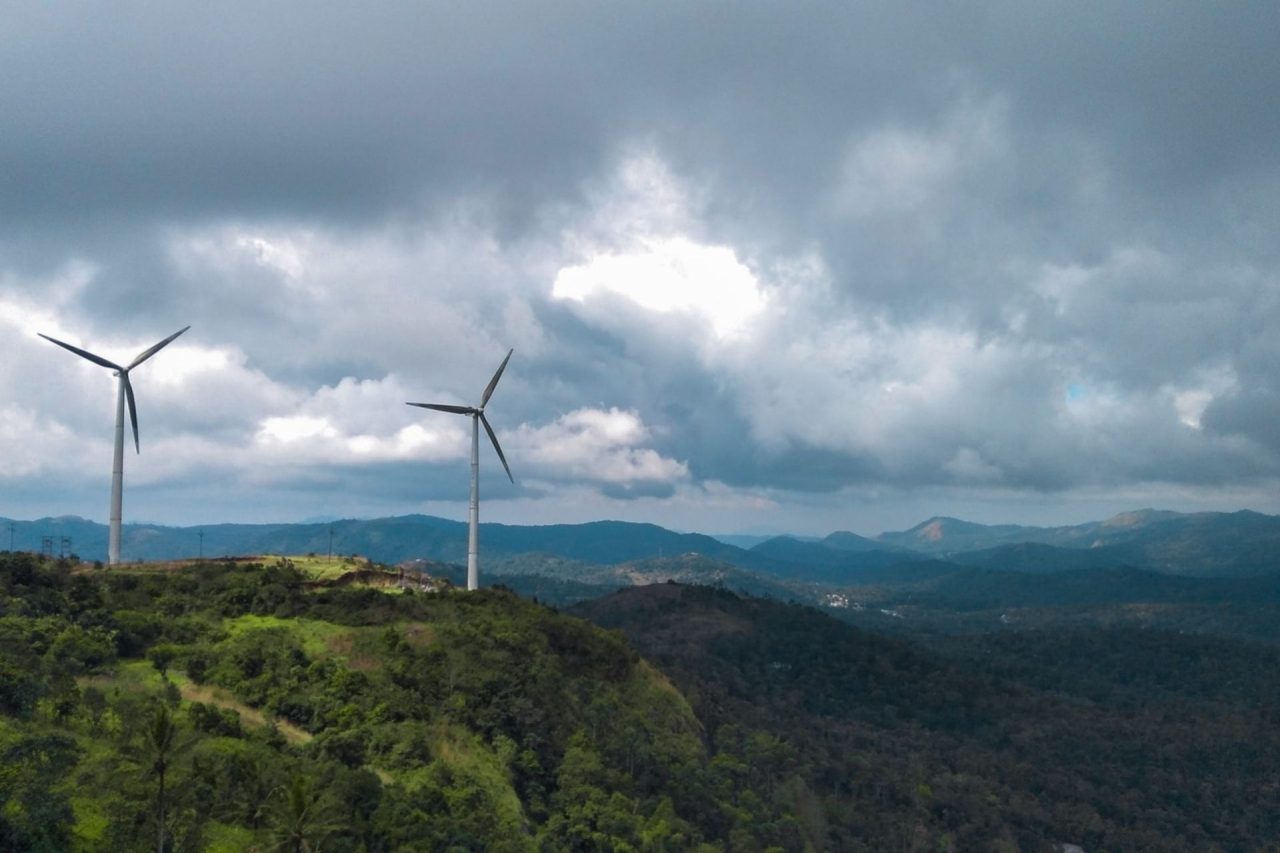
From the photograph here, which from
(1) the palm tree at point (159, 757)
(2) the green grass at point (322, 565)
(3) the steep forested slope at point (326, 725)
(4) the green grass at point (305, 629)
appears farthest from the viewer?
(2) the green grass at point (322, 565)

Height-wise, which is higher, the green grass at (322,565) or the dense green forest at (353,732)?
the green grass at (322,565)

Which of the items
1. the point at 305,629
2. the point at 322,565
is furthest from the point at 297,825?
the point at 322,565

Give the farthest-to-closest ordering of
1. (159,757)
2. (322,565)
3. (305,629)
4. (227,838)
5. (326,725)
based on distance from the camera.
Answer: (322,565) → (305,629) → (326,725) → (227,838) → (159,757)

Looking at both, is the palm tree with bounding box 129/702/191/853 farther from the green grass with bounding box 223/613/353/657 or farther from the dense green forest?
the green grass with bounding box 223/613/353/657

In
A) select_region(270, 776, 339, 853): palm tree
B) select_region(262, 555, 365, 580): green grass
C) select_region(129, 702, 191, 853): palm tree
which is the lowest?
select_region(270, 776, 339, 853): palm tree

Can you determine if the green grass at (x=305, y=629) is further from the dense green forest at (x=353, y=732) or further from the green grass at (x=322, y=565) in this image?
the green grass at (x=322, y=565)

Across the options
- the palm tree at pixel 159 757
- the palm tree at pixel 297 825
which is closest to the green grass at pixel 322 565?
the palm tree at pixel 159 757

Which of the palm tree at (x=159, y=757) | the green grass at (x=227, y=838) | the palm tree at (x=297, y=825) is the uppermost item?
the palm tree at (x=159, y=757)

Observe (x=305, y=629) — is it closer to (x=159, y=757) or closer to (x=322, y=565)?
(x=322, y=565)

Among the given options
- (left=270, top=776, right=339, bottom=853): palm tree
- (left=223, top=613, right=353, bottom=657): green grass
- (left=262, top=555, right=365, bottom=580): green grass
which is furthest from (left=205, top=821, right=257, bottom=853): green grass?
(left=262, top=555, right=365, bottom=580): green grass

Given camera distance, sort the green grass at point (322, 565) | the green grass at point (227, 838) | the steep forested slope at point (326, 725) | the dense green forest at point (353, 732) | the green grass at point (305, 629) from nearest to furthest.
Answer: the steep forested slope at point (326, 725) → the dense green forest at point (353, 732) → the green grass at point (227, 838) → the green grass at point (305, 629) → the green grass at point (322, 565)

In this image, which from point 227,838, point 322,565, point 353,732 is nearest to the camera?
point 227,838
